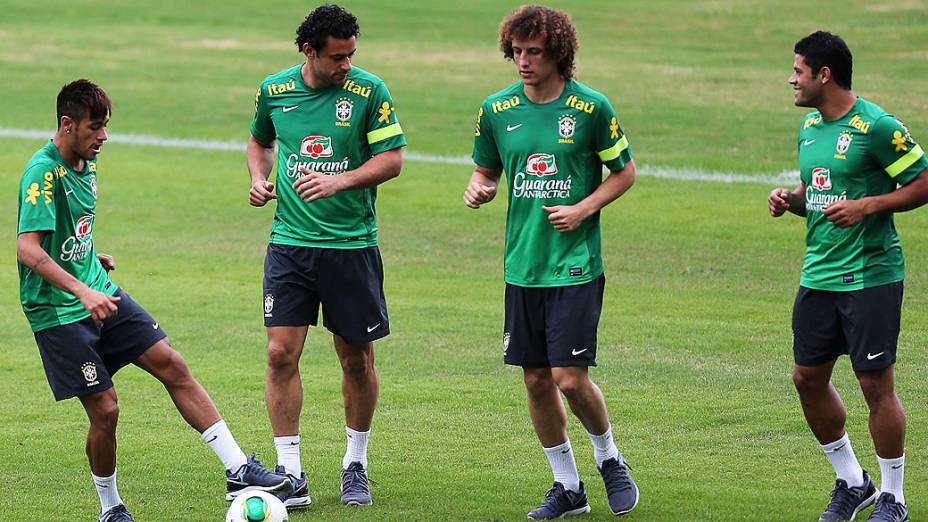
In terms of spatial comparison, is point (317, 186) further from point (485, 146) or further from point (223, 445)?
point (223, 445)

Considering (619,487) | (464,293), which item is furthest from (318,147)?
(464,293)

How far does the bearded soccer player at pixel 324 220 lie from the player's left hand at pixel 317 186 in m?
0.14

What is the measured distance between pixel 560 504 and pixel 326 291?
67.4 inches

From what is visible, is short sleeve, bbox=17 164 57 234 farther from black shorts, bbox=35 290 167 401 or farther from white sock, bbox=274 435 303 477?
white sock, bbox=274 435 303 477

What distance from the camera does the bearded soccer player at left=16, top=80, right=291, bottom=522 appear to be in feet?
23.1

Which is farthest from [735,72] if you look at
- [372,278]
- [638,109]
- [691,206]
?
[372,278]

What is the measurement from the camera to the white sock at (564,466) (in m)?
7.60

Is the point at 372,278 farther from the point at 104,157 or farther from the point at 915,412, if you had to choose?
the point at 104,157

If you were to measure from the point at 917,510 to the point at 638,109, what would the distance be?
60.2ft

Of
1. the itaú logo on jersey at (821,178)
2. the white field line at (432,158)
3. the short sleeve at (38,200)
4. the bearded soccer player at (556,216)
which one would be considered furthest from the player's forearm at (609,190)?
the white field line at (432,158)

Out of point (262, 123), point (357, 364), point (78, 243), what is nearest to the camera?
point (78, 243)

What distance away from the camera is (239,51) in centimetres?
3362

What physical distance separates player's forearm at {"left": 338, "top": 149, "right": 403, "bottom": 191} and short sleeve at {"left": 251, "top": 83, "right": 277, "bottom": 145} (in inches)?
24.4

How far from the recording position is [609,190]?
7.36 m
